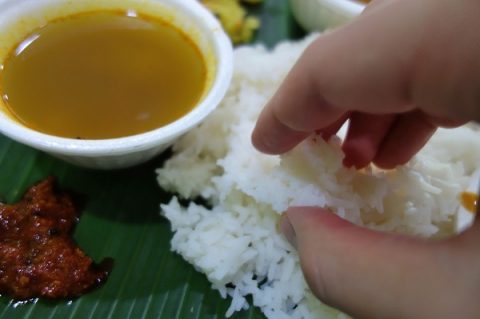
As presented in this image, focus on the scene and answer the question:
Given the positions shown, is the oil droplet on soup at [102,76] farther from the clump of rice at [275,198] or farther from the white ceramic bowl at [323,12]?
the white ceramic bowl at [323,12]

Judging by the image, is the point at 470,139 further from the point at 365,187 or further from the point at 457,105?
the point at 457,105

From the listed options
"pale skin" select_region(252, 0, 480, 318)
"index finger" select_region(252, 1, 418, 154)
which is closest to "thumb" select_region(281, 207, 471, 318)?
"pale skin" select_region(252, 0, 480, 318)

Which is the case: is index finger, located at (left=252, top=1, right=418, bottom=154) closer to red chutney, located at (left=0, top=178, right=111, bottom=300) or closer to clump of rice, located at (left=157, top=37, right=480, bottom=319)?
clump of rice, located at (left=157, top=37, right=480, bottom=319)

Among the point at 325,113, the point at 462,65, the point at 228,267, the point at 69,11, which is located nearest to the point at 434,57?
the point at 462,65

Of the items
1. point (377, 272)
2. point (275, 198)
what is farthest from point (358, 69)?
point (275, 198)

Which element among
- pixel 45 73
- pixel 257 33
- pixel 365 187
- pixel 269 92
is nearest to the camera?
pixel 365 187

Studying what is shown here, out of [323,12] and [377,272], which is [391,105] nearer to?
[377,272]

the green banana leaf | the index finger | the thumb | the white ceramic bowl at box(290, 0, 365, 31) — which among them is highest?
the index finger
